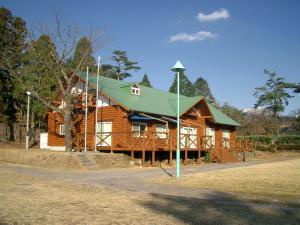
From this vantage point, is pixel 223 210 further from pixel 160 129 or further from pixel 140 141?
pixel 160 129

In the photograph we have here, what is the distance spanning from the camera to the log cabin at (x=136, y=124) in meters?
26.3

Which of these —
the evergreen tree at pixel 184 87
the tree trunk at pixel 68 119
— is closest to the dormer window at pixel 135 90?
the tree trunk at pixel 68 119

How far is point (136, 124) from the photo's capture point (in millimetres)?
28156

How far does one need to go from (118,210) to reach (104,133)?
60.4 feet

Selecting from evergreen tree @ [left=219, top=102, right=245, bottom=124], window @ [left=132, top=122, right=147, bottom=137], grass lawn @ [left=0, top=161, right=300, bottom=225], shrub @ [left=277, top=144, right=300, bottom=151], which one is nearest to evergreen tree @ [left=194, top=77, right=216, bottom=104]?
evergreen tree @ [left=219, top=102, right=245, bottom=124]

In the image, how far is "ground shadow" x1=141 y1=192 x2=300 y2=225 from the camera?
8.28m

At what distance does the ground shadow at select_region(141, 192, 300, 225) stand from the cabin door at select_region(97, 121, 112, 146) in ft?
52.0

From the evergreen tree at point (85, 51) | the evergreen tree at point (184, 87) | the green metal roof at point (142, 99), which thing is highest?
the evergreen tree at point (184, 87)

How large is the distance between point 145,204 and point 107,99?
19.0 metres

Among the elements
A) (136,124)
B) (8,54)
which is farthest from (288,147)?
(8,54)

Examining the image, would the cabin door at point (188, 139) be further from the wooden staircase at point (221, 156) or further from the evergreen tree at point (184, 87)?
the evergreen tree at point (184, 87)

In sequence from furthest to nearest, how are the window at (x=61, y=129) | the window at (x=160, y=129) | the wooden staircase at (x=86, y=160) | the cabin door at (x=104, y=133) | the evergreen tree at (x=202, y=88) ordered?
the evergreen tree at (x=202, y=88)
the window at (x=61, y=129)
the window at (x=160, y=129)
the cabin door at (x=104, y=133)
the wooden staircase at (x=86, y=160)

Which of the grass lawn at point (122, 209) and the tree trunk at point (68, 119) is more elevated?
the tree trunk at point (68, 119)

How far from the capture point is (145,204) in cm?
1025
